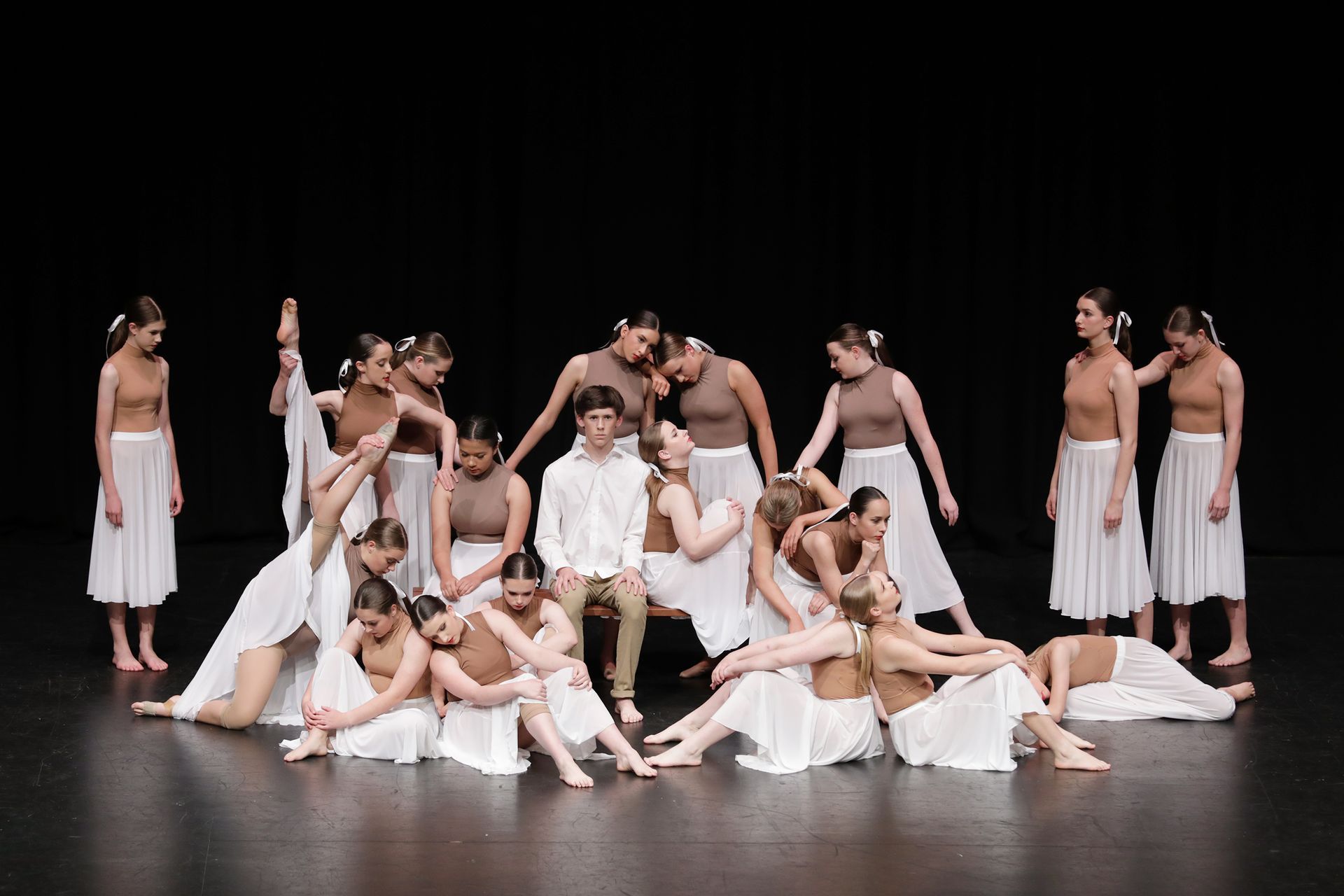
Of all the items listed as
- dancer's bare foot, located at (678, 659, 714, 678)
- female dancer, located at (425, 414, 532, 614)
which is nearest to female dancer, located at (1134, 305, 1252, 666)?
dancer's bare foot, located at (678, 659, 714, 678)

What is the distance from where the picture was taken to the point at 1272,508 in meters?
7.50

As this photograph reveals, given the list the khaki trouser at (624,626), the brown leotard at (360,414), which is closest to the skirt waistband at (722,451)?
the khaki trouser at (624,626)

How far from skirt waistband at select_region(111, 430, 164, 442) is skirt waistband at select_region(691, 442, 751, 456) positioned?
76.8 inches

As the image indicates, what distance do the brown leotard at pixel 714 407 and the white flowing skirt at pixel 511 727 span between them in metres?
1.36

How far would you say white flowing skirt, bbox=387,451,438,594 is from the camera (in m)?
5.43

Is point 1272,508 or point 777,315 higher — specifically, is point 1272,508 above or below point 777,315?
below

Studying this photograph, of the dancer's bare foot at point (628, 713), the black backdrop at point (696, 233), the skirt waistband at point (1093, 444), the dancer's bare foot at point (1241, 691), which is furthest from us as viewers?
the black backdrop at point (696, 233)

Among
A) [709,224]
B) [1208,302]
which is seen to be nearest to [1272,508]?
[1208,302]

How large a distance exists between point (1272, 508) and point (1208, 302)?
3.58 ft

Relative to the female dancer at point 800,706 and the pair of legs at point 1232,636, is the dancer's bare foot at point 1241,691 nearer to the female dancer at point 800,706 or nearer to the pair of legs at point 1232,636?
the pair of legs at point 1232,636

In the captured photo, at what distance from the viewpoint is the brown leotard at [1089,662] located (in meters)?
4.81

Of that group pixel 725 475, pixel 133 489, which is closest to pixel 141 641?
pixel 133 489

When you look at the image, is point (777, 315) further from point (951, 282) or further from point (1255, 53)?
point (1255, 53)

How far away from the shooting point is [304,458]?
17.0ft
